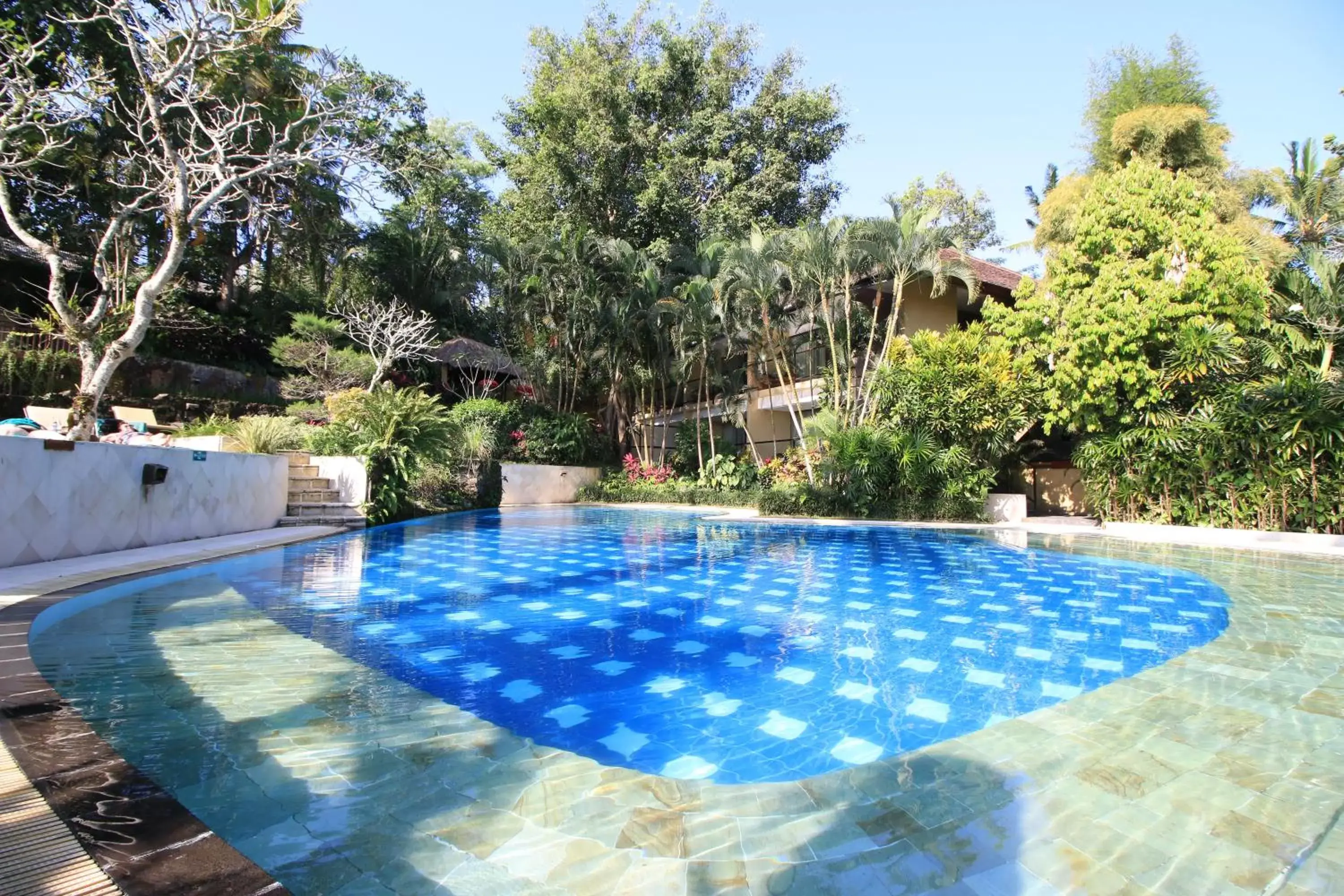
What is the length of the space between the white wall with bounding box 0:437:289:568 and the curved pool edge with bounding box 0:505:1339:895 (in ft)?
14.1

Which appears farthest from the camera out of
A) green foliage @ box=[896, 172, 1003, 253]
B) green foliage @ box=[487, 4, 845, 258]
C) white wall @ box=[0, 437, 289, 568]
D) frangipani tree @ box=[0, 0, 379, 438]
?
green foliage @ box=[896, 172, 1003, 253]

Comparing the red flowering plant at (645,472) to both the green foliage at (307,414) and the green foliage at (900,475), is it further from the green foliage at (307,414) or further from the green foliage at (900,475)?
the green foliage at (307,414)

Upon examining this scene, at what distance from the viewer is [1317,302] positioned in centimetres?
1184

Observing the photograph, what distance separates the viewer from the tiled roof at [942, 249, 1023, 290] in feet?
59.7

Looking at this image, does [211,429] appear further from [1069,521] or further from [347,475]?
[1069,521]

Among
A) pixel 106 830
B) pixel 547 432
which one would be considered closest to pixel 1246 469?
pixel 106 830

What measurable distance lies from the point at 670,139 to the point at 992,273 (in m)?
12.7

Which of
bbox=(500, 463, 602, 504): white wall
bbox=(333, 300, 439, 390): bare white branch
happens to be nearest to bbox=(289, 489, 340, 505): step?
bbox=(333, 300, 439, 390): bare white branch

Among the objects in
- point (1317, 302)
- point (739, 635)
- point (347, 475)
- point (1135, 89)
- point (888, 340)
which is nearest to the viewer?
point (739, 635)

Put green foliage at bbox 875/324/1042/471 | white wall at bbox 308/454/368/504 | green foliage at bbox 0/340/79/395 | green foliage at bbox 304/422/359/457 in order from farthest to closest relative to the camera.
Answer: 1. green foliage at bbox 0/340/79/395
2. green foliage at bbox 875/324/1042/471
3. green foliage at bbox 304/422/359/457
4. white wall at bbox 308/454/368/504

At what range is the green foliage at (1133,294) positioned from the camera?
40.1 ft

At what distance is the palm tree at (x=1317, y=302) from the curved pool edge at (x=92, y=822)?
1579cm

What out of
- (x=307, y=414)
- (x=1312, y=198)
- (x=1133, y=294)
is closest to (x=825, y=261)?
(x=1133, y=294)

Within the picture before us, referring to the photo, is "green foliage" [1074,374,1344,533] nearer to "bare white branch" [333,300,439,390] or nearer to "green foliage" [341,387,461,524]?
"green foliage" [341,387,461,524]
